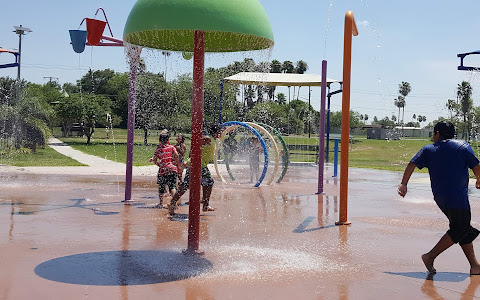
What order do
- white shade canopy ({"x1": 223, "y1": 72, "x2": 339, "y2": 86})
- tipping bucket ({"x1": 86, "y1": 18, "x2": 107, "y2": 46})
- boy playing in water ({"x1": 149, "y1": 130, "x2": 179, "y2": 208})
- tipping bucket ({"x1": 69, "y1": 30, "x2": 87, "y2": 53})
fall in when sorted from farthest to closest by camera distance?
white shade canopy ({"x1": 223, "y1": 72, "x2": 339, "y2": 86}) → tipping bucket ({"x1": 69, "y1": 30, "x2": 87, "y2": 53}) → boy playing in water ({"x1": 149, "y1": 130, "x2": 179, "y2": 208}) → tipping bucket ({"x1": 86, "y1": 18, "x2": 107, "y2": 46})

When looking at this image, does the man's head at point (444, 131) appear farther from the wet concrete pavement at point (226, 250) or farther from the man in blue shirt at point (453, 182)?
the wet concrete pavement at point (226, 250)

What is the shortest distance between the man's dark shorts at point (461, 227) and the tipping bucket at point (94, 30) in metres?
6.94

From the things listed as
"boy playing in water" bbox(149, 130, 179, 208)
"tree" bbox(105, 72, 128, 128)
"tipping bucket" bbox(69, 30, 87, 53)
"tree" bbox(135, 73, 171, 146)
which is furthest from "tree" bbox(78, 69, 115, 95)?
"boy playing in water" bbox(149, 130, 179, 208)

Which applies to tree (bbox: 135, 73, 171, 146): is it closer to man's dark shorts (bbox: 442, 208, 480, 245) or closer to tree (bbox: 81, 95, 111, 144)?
tree (bbox: 81, 95, 111, 144)

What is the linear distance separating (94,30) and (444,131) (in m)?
6.63

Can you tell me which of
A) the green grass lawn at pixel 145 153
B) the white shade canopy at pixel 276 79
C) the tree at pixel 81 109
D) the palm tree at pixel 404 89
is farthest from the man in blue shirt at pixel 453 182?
the palm tree at pixel 404 89

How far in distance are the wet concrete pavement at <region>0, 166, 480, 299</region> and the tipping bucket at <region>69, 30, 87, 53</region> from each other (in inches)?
118

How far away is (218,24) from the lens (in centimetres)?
524

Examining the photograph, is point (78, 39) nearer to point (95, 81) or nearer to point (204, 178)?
point (204, 178)

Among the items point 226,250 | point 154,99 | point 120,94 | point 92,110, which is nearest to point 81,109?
point 92,110

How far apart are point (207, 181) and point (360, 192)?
232 inches

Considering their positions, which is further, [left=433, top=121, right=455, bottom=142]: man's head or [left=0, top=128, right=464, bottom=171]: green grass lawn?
[left=0, top=128, right=464, bottom=171]: green grass lawn

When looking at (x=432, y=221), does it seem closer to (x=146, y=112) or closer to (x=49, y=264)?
(x=49, y=264)

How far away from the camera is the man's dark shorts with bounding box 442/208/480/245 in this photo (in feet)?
17.9
